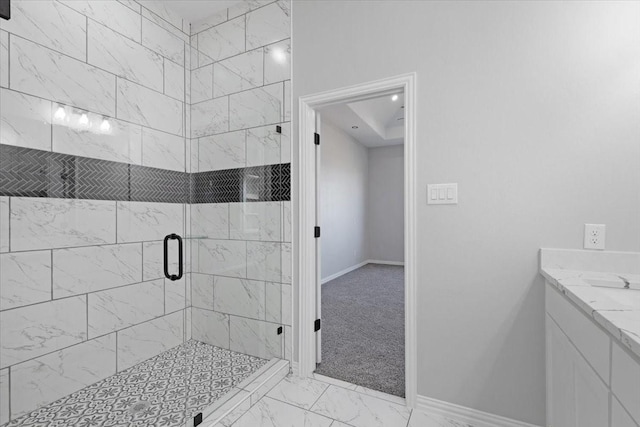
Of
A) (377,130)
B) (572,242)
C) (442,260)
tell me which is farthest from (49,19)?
(377,130)

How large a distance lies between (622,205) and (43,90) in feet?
10.2

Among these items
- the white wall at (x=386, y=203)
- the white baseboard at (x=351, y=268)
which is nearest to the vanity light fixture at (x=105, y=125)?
the white baseboard at (x=351, y=268)

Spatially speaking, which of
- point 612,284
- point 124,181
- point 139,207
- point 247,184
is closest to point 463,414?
point 612,284

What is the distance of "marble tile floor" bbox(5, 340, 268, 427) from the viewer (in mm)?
1614

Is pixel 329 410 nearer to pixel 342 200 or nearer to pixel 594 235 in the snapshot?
pixel 594 235

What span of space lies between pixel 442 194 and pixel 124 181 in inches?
84.8

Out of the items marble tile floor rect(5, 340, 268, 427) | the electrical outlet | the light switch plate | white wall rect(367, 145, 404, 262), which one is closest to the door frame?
→ marble tile floor rect(5, 340, 268, 427)

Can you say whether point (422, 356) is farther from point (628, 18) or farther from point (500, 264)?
point (628, 18)

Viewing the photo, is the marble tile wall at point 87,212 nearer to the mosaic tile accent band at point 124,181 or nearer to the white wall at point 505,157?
the mosaic tile accent band at point 124,181

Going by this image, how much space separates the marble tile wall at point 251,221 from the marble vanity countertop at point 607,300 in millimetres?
1582

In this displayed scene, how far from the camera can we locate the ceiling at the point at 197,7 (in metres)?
2.42

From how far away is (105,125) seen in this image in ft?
6.65

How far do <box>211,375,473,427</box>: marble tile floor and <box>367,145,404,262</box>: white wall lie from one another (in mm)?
4718

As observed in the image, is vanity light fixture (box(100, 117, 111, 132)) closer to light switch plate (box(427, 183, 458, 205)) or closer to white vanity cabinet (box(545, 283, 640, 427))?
light switch plate (box(427, 183, 458, 205))
